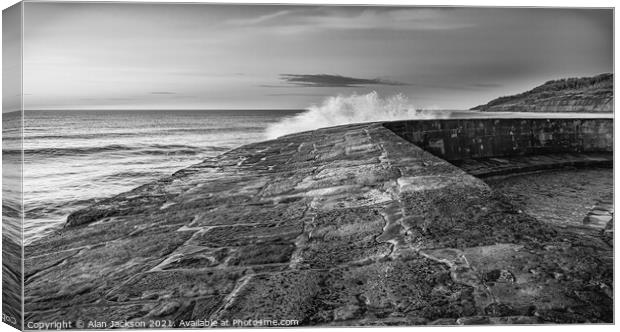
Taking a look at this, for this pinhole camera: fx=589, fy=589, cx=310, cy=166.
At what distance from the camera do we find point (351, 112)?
5.34 meters

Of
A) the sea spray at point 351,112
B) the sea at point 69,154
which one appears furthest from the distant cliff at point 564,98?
the sea at point 69,154

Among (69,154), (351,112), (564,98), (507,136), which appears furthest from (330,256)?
(507,136)

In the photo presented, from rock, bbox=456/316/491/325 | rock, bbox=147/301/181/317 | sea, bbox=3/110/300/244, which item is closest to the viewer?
rock, bbox=456/316/491/325

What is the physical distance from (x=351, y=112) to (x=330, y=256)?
101 inches

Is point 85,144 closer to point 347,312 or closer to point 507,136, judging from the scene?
point 347,312

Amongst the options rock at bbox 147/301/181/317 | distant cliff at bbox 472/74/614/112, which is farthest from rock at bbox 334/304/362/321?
distant cliff at bbox 472/74/614/112

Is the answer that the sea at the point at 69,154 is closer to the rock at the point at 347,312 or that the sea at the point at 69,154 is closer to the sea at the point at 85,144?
the sea at the point at 85,144

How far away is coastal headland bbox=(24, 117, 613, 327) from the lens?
2590mm

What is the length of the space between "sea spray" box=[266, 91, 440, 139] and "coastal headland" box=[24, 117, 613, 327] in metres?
0.52

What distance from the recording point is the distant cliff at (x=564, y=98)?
14.6 feet

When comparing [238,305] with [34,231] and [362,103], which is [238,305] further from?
[362,103]

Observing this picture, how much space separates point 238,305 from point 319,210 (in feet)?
3.74

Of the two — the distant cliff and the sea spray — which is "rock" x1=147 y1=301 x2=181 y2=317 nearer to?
the sea spray

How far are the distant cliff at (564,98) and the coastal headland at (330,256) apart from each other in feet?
3.24
